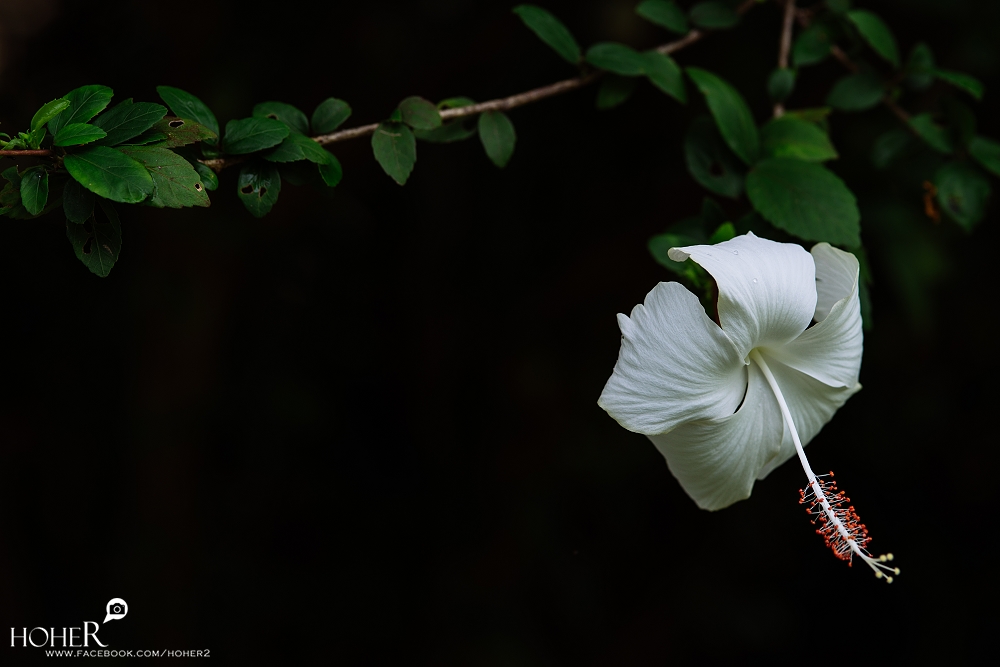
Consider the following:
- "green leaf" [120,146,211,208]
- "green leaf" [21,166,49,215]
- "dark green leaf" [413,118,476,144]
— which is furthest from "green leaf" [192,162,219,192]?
"dark green leaf" [413,118,476,144]

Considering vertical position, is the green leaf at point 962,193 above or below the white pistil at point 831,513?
above

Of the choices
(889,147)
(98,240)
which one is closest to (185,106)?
(98,240)

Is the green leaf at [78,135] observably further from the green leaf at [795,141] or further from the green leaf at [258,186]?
the green leaf at [795,141]

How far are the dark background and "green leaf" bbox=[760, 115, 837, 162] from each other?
695 mm

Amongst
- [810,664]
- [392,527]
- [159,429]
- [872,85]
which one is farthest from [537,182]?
[810,664]

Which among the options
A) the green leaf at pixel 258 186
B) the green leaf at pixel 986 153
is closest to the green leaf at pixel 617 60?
the green leaf at pixel 258 186

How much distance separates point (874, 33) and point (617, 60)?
41 centimetres

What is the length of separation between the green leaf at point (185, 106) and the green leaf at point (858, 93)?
2.86 ft

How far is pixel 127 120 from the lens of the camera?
2.20ft

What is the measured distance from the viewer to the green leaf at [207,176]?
0.68 meters

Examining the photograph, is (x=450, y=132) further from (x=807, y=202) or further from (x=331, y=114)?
(x=807, y=202)

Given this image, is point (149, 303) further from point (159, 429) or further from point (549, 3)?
point (549, 3)

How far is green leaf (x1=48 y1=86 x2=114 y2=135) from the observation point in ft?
2.14

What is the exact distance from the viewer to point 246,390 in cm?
184
